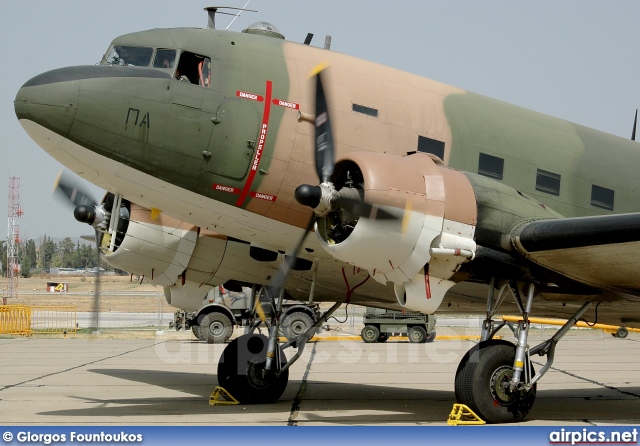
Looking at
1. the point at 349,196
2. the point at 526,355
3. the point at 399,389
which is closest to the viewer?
the point at 349,196

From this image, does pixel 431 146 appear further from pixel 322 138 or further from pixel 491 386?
pixel 491 386

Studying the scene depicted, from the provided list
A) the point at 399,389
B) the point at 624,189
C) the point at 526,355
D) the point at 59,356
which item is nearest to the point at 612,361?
the point at 399,389

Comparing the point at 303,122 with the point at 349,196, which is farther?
the point at 303,122

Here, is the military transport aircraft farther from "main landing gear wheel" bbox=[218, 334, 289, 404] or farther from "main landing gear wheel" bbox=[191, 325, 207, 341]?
"main landing gear wheel" bbox=[191, 325, 207, 341]

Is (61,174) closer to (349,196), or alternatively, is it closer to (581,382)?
(349,196)

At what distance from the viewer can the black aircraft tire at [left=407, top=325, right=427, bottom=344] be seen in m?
31.3

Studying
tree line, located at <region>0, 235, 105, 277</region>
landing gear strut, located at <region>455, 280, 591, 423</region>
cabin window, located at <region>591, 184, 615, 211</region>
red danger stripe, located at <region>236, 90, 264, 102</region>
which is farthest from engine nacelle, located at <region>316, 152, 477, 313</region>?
tree line, located at <region>0, 235, 105, 277</region>

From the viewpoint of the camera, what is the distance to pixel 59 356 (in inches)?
981

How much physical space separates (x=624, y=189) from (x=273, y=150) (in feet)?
20.4

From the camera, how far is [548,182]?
1314 centimetres

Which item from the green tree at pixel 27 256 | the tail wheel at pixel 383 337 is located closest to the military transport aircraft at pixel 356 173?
the tail wheel at pixel 383 337

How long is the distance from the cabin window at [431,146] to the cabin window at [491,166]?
71 centimetres

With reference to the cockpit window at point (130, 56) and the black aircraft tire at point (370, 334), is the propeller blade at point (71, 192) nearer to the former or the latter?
the cockpit window at point (130, 56)

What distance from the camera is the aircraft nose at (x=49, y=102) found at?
10328 mm
